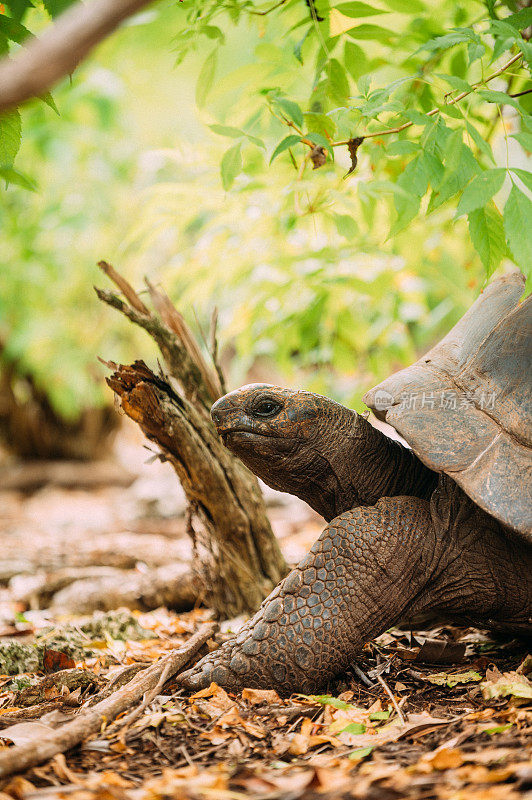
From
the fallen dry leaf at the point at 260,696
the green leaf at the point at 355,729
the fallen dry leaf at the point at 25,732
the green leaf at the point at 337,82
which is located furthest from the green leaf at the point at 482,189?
the fallen dry leaf at the point at 25,732

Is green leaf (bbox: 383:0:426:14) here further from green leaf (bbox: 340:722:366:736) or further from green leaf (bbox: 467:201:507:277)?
green leaf (bbox: 340:722:366:736)

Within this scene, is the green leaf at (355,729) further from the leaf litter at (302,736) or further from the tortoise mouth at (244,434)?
the tortoise mouth at (244,434)

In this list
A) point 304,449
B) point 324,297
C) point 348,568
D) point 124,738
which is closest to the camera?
point 124,738

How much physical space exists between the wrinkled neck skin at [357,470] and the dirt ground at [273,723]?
69 cm

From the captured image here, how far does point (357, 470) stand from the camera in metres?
3.00

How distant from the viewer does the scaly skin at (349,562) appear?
2547 millimetres

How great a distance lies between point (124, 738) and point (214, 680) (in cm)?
51

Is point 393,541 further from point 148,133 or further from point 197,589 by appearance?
point 148,133

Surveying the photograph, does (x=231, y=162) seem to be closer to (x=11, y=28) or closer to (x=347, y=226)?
(x=347, y=226)

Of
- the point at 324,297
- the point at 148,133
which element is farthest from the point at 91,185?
the point at 324,297

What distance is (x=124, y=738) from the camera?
2.09 metres

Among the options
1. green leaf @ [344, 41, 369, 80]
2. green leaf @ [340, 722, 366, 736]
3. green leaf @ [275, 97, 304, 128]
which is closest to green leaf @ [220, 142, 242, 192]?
green leaf @ [275, 97, 304, 128]

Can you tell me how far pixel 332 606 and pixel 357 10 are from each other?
91.8 inches

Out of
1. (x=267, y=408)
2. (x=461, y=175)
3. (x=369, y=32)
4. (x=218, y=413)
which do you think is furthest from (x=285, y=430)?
(x=369, y=32)
